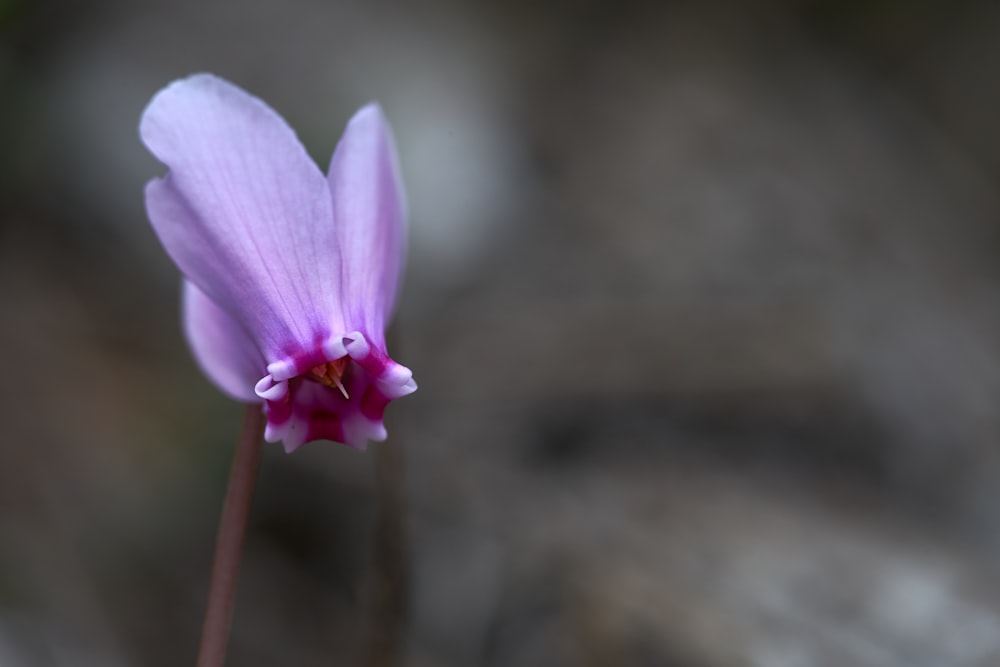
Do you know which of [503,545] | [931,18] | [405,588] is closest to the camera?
[405,588]

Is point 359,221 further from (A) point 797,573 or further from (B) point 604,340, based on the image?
(B) point 604,340

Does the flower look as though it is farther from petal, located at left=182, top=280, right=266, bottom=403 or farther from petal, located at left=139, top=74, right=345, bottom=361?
petal, located at left=182, top=280, right=266, bottom=403

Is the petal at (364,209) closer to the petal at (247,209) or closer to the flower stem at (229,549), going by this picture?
the petal at (247,209)

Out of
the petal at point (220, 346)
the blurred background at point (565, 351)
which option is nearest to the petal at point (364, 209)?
the petal at point (220, 346)

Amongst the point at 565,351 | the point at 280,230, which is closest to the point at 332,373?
the point at 280,230

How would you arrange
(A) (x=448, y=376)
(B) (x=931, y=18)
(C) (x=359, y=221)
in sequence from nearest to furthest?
(C) (x=359, y=221) < (A) (x=448, y=376) < (B) (x=931, y=18)

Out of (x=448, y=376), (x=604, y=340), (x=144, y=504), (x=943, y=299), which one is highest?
(x=943, y=299)

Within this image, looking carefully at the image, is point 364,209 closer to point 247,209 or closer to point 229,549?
point 247,209

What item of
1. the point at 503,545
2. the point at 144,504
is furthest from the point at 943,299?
the point at 144,504
